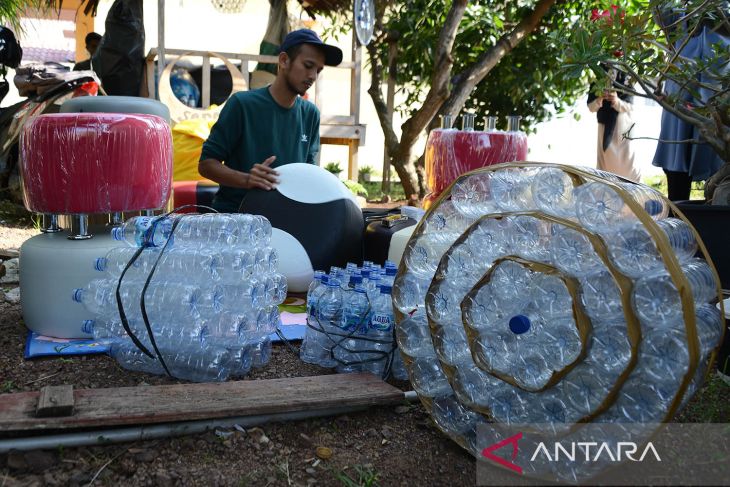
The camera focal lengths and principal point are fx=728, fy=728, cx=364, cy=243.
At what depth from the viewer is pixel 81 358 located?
103 inches

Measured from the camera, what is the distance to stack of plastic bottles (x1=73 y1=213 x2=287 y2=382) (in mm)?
2395

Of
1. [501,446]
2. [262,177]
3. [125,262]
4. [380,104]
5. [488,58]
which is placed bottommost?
[501,446]

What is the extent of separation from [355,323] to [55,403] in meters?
1.01

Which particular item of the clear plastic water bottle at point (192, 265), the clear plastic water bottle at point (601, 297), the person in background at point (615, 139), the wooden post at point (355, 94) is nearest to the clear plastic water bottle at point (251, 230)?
the clear plastic water bottle at point (192, 265)

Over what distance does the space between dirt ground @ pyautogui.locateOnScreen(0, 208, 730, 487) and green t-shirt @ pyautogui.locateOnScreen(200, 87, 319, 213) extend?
67.3 inches

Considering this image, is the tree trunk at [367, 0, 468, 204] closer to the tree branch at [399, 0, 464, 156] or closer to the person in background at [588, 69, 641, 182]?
the tree branch at [399, 0, 464, 156]

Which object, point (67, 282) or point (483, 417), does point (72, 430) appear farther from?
point (483, 417)

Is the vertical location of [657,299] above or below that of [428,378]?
above

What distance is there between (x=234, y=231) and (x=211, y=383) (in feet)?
1.77

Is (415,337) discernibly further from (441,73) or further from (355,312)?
(441,73)

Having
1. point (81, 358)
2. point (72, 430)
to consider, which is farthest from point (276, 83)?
point (72, 430)

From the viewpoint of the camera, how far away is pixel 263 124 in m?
3.91

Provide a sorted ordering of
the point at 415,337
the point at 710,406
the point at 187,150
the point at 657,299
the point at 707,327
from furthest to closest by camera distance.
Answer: the point at 187,150 < the point at 710,406 < the point at 415,337 < the point at 707,327 < the point at 657,299

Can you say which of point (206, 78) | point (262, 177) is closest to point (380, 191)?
point (206, 78)
